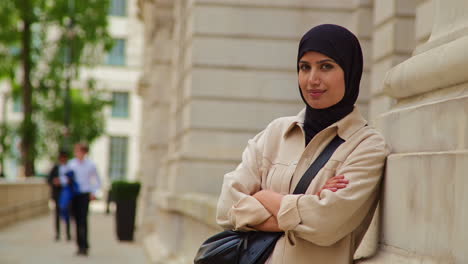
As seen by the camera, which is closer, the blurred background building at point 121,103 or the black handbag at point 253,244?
the black handbag at point 253,244

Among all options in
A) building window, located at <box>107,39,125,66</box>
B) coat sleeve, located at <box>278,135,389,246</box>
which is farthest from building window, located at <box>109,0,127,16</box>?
coat sleeve, located at <box>278,135,389,246</box>

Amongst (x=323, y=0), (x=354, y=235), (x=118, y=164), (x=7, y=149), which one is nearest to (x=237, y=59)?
(x=323, y=0)

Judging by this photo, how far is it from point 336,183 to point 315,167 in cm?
21

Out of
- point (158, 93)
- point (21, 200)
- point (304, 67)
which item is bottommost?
Result: point (21, 200)

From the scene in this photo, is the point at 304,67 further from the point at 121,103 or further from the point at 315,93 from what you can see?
the point at 121,103

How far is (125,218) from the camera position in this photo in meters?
18.7

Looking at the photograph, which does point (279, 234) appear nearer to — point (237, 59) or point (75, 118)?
point (237, 59)

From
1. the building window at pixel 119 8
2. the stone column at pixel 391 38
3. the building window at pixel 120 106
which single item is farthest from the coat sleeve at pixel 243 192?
the building window at pixel 119 8

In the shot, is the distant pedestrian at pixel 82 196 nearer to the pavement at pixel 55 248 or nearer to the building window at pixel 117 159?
the pavement at pixel 55 248

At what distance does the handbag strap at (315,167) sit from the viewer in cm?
360

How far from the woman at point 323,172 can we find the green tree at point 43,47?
26.3m

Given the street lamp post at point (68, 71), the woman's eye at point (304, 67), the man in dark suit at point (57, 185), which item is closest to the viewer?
the woman's eye at point (304, 67)

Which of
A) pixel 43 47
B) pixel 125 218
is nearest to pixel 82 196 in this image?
pixel 125 218

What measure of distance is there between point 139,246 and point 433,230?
15016 millimetres
